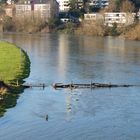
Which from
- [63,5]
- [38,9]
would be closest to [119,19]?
[38,9]

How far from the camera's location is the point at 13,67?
3562 cm

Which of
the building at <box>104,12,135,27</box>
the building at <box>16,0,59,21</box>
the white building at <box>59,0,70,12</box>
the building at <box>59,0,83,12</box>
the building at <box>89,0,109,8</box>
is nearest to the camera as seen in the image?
the building at <box>104,12,135,27</box>

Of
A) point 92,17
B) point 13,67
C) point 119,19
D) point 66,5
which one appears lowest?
point 119,19

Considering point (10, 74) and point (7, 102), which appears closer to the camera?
point (7, 102)

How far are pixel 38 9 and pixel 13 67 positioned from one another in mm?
65055

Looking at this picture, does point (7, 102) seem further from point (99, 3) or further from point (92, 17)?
point (99, 3)

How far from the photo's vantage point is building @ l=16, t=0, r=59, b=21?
314 feet

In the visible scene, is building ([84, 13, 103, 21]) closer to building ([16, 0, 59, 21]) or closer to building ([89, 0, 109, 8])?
building ([16, 0, 59, 21])

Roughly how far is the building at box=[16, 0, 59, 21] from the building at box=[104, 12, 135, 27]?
12033mm

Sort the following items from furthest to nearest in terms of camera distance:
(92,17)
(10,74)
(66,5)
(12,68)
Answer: (66,5), (92,17), (12,68), (10,74)

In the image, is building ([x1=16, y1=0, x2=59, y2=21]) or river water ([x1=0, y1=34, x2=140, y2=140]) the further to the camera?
building ([x1=16, y1=0, x2=59, y2=21])

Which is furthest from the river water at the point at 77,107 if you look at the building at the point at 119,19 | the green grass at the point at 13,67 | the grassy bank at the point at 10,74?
the building at the point at 119,19

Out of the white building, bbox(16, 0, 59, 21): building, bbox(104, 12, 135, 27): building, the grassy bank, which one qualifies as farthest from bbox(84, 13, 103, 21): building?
the grassy bank

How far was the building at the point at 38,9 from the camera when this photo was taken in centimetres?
9569
